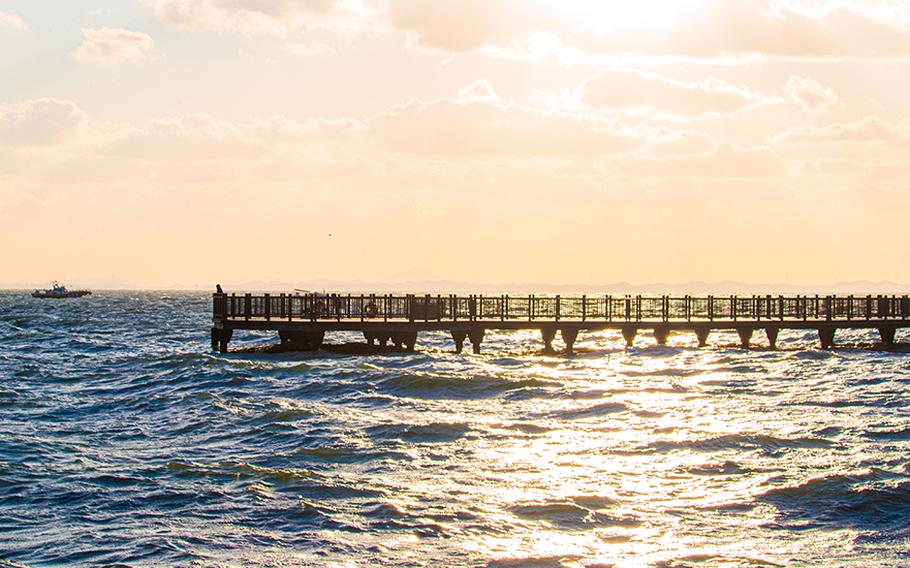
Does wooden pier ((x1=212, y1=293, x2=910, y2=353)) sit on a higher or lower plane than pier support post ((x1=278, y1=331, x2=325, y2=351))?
higher

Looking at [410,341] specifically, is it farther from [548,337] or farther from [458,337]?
[548,337]

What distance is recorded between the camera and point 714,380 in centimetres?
4356

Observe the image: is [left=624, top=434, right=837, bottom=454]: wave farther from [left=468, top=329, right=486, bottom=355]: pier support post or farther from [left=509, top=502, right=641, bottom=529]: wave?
[left=468, top=329, right=486, bottom=355]: pier support post

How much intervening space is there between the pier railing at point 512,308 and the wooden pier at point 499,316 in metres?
0.06

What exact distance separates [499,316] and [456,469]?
3244 centimetres

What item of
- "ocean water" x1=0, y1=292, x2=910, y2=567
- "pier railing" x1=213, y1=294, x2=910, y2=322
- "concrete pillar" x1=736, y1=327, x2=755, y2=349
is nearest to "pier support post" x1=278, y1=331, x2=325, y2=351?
"pier railing" x1=213, y1=294, x2=910, y2=322

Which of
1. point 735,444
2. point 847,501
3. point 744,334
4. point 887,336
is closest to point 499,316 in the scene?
point 744,334

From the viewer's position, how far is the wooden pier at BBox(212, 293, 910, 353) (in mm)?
53219

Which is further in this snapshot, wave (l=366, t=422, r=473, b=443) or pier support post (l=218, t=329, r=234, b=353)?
pier support post (l=218, t=329, r=234, b=353)

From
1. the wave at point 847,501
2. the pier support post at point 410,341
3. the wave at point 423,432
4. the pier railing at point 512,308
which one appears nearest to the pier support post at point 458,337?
the pier railing at point 512,308

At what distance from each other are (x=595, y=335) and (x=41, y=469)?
2713 inches

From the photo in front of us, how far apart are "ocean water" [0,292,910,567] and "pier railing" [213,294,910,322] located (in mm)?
7811

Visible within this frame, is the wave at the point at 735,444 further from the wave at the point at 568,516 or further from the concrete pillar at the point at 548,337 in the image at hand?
the concrete pillar at the point at 548,337

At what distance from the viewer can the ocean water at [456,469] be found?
18312mm
